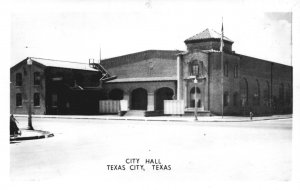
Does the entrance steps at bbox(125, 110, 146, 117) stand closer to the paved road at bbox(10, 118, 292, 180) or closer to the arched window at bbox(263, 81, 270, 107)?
the arched window at bbox(263, 81, 270, 107)

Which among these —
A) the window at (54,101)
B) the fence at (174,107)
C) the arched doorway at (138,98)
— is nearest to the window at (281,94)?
the fence at (174,107)

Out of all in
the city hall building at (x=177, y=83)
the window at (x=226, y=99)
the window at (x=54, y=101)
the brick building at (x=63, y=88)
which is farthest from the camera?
the window at (x=54, y=101)

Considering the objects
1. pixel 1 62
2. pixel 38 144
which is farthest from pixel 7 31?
pixel 38 144

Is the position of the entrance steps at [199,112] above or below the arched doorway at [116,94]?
below

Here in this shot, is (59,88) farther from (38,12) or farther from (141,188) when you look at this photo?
(141,188)

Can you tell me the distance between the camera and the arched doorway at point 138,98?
42812 mm

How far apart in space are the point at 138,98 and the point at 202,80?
28.0 feet

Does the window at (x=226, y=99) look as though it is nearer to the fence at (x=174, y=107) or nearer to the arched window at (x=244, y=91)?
the arched window at (x=244, y=91)

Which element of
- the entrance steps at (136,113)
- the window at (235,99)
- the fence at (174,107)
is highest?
the window at (235,99)

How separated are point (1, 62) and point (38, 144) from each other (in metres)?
3.98

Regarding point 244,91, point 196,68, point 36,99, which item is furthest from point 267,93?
point 36,99

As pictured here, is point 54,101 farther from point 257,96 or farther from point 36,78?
point 257,96

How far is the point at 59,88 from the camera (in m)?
38.8

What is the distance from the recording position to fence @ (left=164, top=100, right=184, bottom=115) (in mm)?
37688
